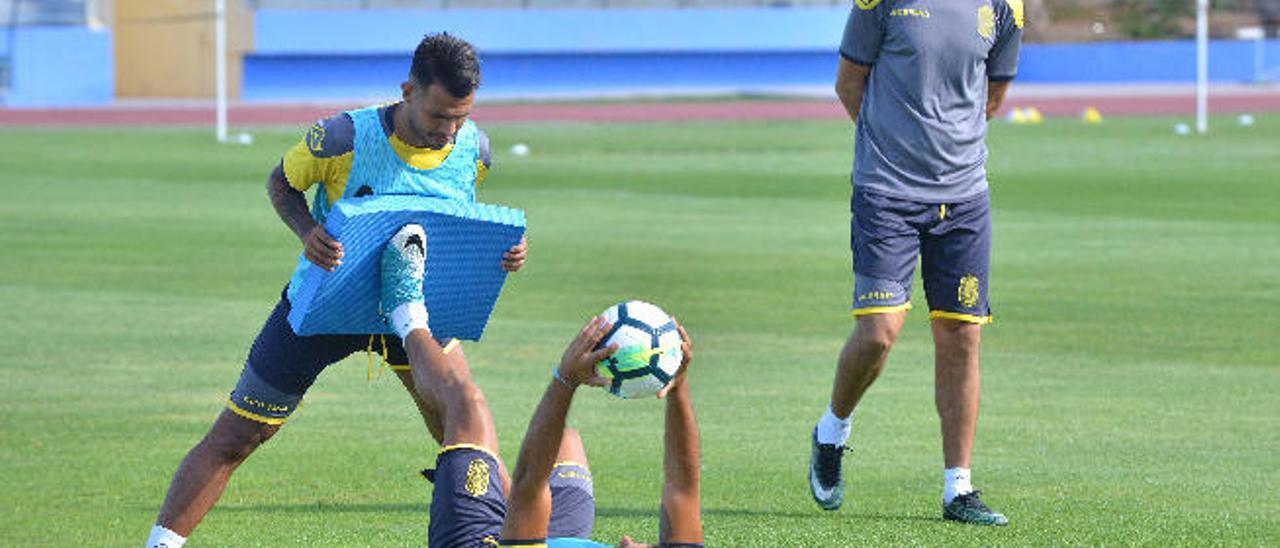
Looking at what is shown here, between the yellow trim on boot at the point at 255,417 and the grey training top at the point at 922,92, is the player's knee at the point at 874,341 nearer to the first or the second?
the grey training top at the point at 922,92

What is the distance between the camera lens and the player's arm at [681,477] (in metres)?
6.08

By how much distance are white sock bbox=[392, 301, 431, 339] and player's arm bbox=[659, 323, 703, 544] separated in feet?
4.68

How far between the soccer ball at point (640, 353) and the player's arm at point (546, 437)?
0.06 m

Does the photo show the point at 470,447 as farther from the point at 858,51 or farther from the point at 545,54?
the point at 545,54

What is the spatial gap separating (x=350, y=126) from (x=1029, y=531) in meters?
2.85

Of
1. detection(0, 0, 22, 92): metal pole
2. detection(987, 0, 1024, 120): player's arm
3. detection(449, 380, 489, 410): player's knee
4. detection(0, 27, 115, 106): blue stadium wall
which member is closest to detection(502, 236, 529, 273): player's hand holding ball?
detection(449, 380, 489, 410): player's knee

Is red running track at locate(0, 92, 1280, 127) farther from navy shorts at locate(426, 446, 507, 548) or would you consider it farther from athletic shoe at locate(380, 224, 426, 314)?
navy shorts at locate(426, 446, 507, 548)

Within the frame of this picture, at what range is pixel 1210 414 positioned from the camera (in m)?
11.9

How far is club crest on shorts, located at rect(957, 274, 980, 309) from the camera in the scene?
9.54m

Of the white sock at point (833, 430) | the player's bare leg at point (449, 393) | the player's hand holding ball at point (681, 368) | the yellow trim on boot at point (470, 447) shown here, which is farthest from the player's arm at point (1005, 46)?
the player's hand holding ball at point (681, 368)

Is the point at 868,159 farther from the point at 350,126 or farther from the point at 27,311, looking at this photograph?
the point at 27,311

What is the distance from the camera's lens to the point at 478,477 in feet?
22.5

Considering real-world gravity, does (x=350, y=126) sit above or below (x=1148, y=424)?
above

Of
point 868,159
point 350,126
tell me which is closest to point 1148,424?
point 868,159
